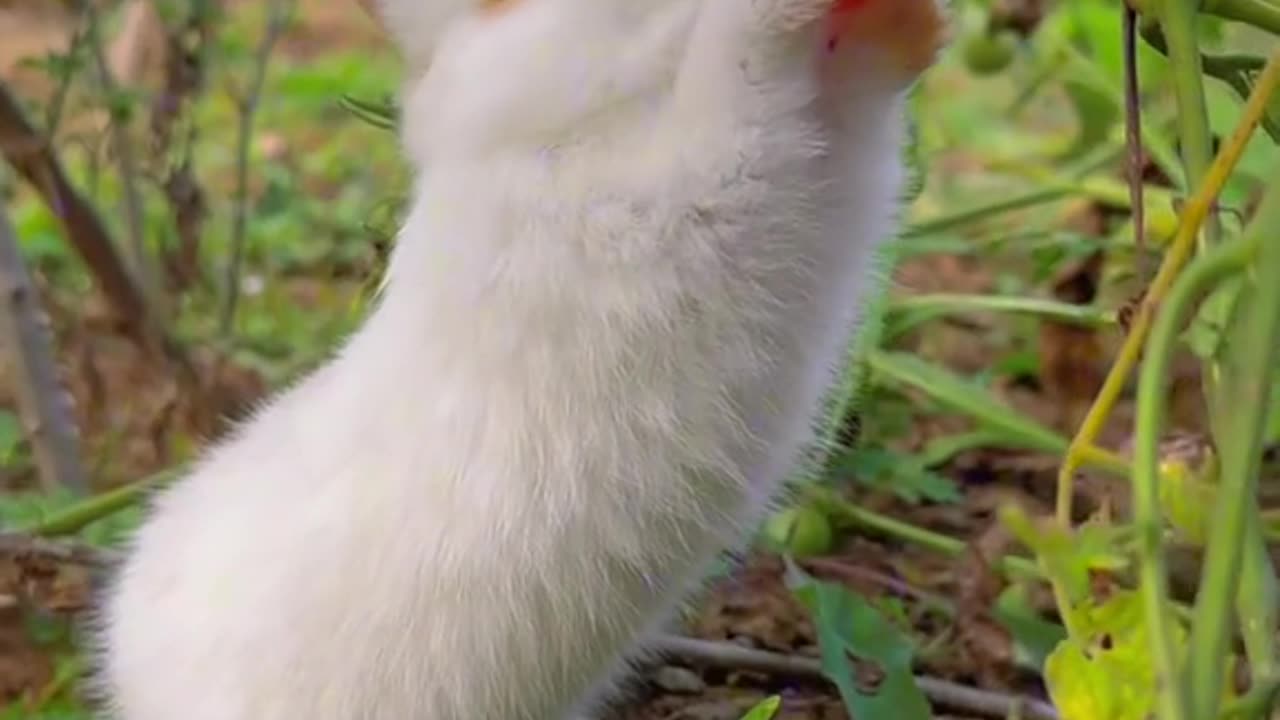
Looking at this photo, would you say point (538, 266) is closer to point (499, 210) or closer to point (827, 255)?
point (499, 210)

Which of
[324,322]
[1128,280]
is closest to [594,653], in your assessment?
[1128,280]

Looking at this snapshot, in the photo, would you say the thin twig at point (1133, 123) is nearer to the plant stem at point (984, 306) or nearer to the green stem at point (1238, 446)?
the green stem at point (1238, 446)

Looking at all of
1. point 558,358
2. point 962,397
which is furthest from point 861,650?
point 962,397

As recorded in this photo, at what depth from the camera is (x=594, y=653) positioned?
1.04 metres

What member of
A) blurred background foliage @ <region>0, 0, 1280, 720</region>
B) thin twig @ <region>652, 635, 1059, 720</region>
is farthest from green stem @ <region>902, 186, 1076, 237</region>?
thin twig @ <region>652, 635, 1059, 720</region>

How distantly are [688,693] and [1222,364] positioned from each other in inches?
24.9

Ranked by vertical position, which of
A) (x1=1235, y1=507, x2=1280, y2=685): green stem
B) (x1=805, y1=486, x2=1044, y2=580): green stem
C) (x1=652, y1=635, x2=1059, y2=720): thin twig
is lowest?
(x1=652, y1=635, x2=1059, y2=720): thin twig

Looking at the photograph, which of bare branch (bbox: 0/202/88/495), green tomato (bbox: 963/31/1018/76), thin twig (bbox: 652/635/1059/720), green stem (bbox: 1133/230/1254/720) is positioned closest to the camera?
green stem (bbox: 1133/230/1254/720)

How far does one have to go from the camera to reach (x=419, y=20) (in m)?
1.02

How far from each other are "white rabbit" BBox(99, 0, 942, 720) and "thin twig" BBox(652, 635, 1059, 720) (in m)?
0.37

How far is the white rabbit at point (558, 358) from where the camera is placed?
93 centimetres

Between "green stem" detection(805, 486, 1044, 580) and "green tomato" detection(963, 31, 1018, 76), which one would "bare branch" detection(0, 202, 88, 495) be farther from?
"green tomato" detection(963, 31, 1018, 76)

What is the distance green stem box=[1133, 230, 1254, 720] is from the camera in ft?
2.54

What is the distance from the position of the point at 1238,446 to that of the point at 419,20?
1.44ft
